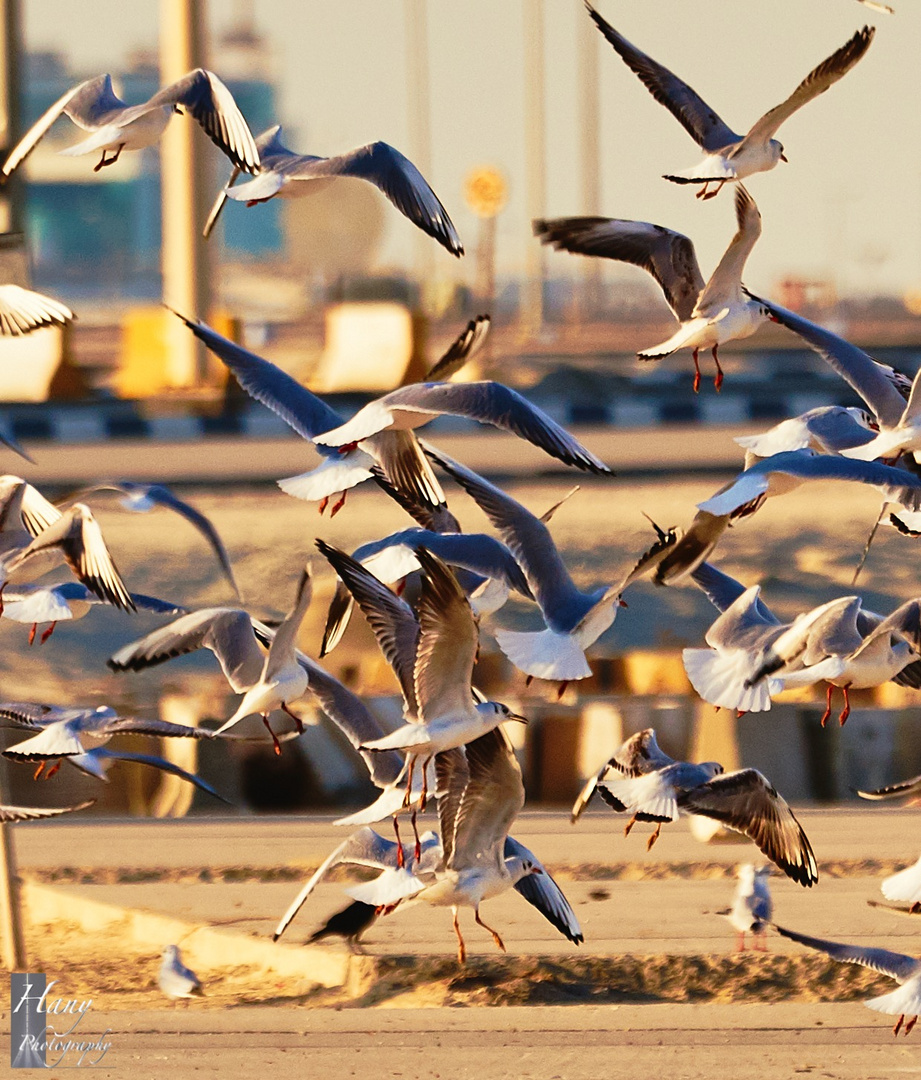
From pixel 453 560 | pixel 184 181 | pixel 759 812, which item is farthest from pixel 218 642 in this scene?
pixel 184 181

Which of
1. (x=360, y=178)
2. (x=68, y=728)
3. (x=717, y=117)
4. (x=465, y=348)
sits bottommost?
(x=68, y=728)

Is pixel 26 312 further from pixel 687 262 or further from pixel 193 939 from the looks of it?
pixel 193 939

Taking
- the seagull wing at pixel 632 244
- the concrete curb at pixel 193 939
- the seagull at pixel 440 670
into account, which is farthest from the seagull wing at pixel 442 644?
the concrete curb at pixel 193 939

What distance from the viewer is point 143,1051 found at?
7.39 metres

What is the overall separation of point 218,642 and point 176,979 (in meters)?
2.67

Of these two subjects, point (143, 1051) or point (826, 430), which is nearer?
point (826, 430)

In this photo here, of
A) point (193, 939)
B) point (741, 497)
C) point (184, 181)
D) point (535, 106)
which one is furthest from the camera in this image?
point (535, 106)

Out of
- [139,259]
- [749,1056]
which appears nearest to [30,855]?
[749,1056]

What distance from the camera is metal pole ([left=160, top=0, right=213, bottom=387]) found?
20.8 m

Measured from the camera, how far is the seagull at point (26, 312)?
6391mm

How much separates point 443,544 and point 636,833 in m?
4.93

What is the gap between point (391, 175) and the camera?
5.95 m

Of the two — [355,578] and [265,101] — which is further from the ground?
[265,101]

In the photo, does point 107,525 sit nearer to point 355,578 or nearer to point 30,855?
point 30,855
